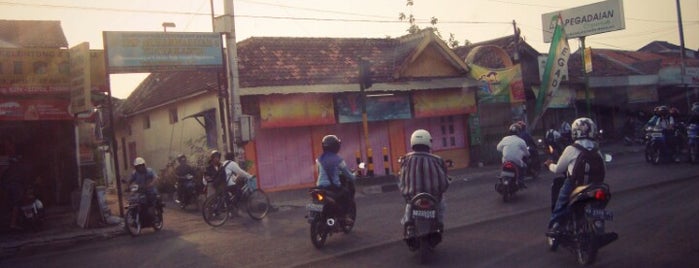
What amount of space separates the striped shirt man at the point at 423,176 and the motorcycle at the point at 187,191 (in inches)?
368

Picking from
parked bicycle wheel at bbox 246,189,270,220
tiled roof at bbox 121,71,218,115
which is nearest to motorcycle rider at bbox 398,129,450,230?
parked bicycle wheel at bbox 246,189,270,220

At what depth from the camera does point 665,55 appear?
149ft

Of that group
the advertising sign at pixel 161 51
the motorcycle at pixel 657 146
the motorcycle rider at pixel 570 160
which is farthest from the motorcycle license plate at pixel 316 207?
the motorcycle at pixel 657 146

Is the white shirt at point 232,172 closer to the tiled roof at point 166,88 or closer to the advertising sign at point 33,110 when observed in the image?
the advertising sign at point 33,110

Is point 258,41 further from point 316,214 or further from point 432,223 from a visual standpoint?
point 432,223

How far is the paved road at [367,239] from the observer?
7643mm

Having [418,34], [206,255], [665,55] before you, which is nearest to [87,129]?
[206,255]

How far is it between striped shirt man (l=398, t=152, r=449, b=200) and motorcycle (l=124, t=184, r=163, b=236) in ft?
21.0

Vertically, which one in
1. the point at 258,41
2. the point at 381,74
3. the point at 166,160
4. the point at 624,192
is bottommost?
the point at 624,192

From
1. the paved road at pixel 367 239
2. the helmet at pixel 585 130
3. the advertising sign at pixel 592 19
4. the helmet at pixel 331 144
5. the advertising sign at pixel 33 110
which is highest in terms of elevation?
the advertising sign at pixel 592 19

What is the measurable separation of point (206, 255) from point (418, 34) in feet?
52.5

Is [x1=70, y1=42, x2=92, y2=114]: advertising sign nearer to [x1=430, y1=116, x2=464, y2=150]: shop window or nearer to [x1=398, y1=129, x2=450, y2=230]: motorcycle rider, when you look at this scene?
[x1=398, y1=129, x2=450, y2=230]: motorcycle rider

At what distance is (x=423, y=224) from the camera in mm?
6816

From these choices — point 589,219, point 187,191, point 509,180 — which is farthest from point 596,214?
point 187,191
